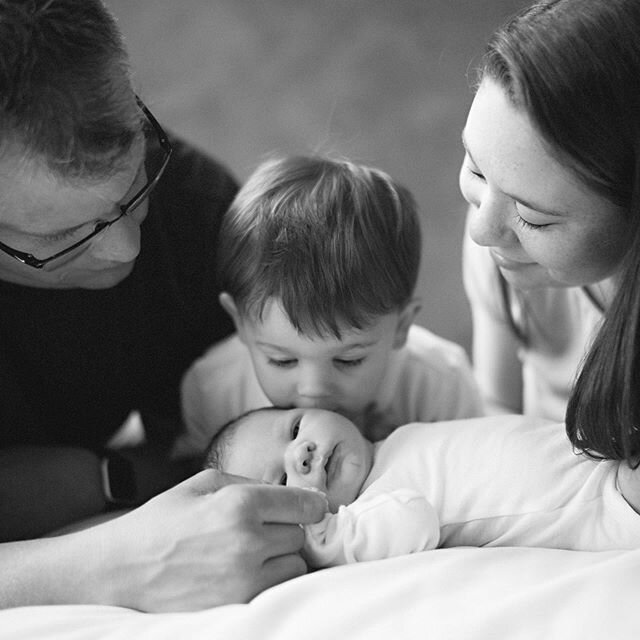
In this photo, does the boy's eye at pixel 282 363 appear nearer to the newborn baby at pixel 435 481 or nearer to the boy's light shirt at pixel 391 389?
the newborn baby at pixel 435 481

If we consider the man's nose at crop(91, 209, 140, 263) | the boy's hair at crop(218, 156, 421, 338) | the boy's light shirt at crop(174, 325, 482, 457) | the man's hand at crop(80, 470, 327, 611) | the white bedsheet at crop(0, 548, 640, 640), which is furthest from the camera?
the boy's light shirt at crop(174, 325, 482, 457)

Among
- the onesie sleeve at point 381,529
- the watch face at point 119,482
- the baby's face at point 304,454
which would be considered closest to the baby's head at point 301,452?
the baby's face at point 304,454

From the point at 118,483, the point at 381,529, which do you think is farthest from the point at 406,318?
the point at 118,483

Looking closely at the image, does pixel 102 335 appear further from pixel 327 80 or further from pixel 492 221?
pixel 327 80

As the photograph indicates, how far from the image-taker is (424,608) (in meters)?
0.95

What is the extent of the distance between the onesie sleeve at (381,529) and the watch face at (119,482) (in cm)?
42

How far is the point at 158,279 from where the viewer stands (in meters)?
1.43

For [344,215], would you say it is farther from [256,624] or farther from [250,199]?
[256,624]

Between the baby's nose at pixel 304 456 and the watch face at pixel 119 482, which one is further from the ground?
the baby's nose at pixel 304 456

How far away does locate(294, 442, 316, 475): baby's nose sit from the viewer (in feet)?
3.94

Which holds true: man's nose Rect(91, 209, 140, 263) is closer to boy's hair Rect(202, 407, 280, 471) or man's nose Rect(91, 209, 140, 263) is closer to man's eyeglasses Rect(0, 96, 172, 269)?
man's eyeglasses Rect(0, 96, 172, 269)

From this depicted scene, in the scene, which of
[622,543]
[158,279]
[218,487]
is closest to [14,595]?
[218,487]

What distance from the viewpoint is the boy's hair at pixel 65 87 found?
0.94 metres

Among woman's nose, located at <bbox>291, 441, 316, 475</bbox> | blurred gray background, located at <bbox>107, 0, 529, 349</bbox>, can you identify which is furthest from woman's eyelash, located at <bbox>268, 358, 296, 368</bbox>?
blurred gray background, located at <bbox>107, 0, 529, 349</bbox>
